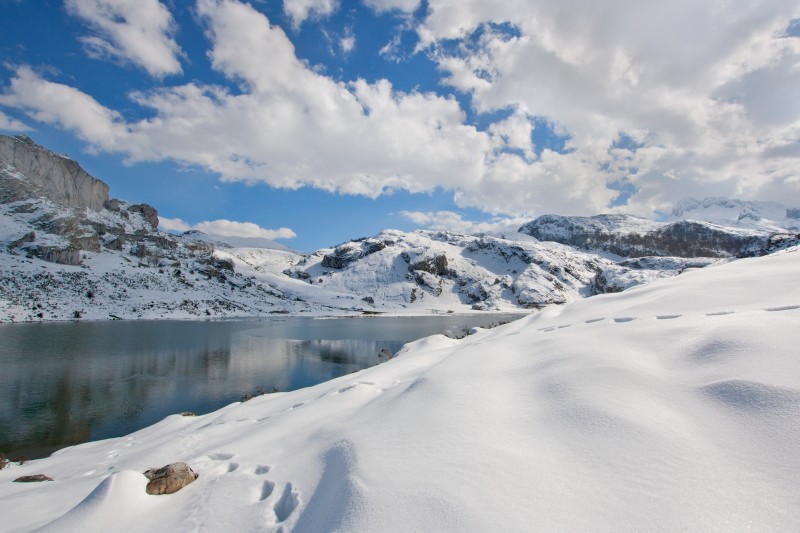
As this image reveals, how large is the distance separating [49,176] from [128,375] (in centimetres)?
17027

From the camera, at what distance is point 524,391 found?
684 centimetres

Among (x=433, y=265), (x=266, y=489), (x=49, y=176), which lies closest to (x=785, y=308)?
(x=266, y=489)

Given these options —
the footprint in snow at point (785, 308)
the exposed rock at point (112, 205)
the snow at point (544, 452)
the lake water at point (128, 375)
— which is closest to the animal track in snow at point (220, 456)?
the snow at point (544, 452)

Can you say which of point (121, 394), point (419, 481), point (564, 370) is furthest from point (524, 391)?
point (121, 394)

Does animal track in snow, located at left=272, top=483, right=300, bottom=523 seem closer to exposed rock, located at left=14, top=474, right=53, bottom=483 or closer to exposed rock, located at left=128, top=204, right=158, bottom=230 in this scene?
exposed rock, located at left=14, top=474, right=53, bottom=483

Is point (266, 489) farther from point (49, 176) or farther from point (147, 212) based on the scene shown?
point (49, 176)

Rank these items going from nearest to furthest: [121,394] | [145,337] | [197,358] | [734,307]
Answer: [734,307] → [121,394] → [197,358] → [145,337]

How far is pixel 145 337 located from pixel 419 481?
63.0m

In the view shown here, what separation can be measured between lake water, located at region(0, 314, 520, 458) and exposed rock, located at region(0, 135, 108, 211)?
118 metres

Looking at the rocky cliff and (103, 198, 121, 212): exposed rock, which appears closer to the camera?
the rocky cliff

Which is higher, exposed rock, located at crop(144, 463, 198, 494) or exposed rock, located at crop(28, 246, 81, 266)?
exposed rock, located at crop(28, 246, 81, 266)

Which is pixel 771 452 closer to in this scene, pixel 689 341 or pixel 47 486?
pixel 689 341

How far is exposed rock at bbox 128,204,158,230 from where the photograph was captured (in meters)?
166

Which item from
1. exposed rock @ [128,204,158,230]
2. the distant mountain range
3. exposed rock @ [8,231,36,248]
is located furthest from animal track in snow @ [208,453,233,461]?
exposed rock @ [128,204,158,230]
